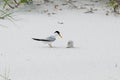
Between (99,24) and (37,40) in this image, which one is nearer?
(37,40)

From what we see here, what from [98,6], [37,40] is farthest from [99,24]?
[37,40]

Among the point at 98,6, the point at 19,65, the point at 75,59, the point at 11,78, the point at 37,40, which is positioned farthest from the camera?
the point at 98,6

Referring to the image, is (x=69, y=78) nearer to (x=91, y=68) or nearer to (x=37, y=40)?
(x=91, y=68)

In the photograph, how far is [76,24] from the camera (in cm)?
1084

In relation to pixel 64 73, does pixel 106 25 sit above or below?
below

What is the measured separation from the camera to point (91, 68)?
7441mm

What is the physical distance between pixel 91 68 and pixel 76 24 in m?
3.48

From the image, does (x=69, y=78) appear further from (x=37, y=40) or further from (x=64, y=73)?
(x=37, y=40)

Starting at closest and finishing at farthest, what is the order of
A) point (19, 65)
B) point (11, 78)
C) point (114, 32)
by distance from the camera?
1. point (11, 78)
2. point (19, 65)
3. point (114, 32)

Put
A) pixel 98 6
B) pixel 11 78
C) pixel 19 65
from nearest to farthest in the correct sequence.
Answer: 1. pixel 11 78
2. pixel 19 65
3. pixel 98 6

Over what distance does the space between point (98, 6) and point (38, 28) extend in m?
2.26

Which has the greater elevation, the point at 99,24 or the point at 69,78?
the point at 69,78

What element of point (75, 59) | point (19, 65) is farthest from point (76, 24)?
point (19, 65)

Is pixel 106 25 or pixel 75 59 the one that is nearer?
pixel 75 59
